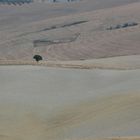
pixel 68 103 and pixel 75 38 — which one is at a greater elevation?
pixel 75 38

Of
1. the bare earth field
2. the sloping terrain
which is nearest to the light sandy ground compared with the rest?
the bare earth field

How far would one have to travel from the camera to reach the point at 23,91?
40625 mm

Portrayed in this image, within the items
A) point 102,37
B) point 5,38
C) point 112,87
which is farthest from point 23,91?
point 5,38

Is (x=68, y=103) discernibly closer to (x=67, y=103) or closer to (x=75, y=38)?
(x=67, y=103)

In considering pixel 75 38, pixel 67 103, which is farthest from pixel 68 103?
pixel 75 38

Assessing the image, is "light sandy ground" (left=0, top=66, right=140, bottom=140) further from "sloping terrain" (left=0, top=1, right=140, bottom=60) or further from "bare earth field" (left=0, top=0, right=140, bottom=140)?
"sloping terrain" (left=0, top=1, right=140, bottom=60)

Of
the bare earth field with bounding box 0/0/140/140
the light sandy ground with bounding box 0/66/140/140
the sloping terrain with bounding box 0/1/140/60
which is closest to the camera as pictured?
the bare earth field with bounding box 0/0/140/140

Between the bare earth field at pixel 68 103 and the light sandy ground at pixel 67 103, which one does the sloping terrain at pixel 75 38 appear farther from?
the light sandy ground at pixel 67 103

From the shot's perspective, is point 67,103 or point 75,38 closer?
point 67,103

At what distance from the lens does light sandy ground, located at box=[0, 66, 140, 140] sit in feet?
96.5

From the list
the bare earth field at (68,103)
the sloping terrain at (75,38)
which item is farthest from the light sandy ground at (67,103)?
the sloping terrain at (75,38)

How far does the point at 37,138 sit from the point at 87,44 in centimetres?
10763

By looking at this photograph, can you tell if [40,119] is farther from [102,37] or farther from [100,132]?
[102,37]

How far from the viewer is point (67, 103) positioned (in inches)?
1432
